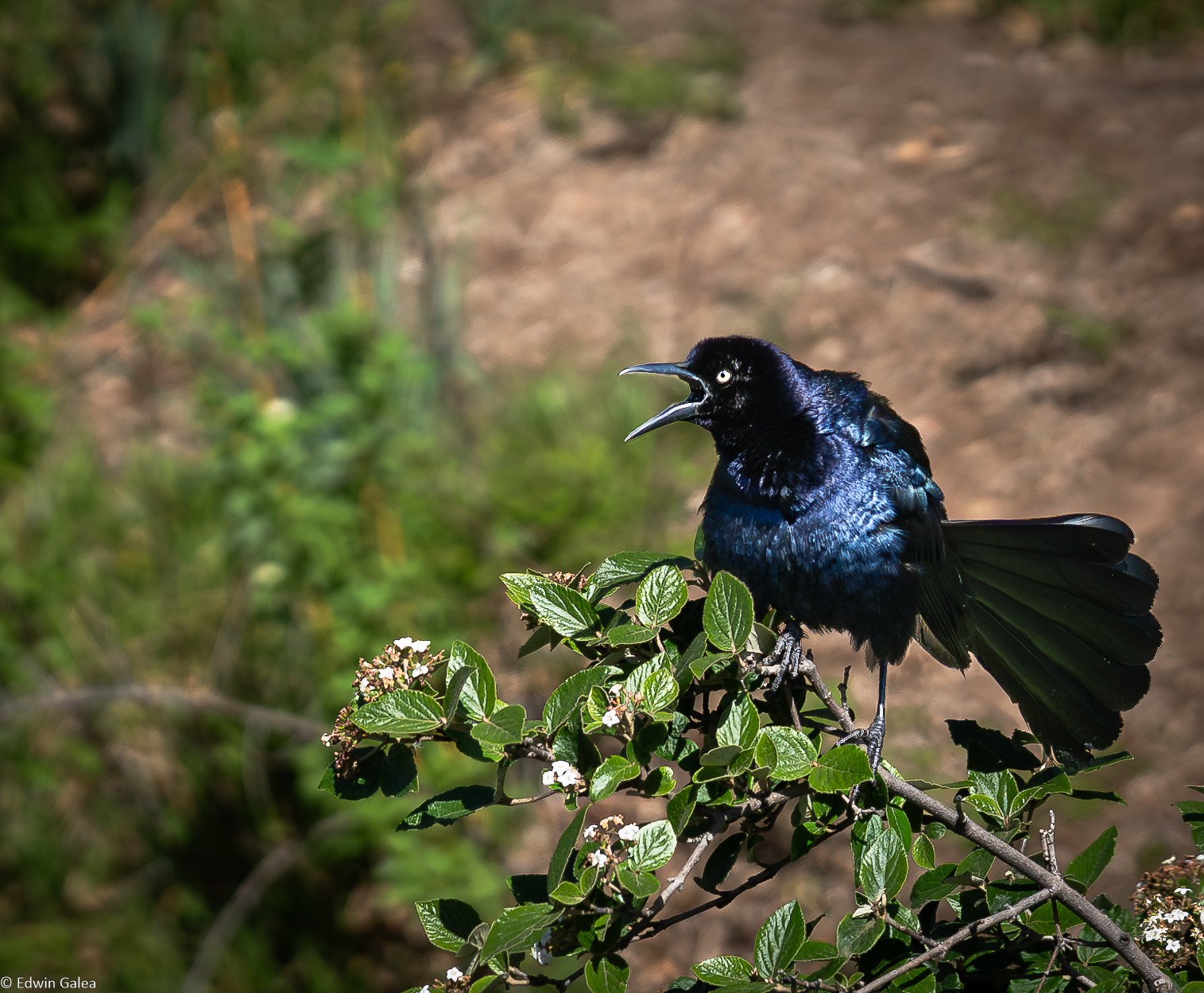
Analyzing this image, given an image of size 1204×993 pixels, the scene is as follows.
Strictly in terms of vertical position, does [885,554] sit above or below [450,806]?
below

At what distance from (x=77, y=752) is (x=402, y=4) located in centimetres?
444

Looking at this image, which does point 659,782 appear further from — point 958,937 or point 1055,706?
point 1055,706

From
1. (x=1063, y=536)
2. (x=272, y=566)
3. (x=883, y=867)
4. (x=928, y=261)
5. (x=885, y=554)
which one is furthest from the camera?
(x=928, y=261)

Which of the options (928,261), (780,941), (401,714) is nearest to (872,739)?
(780,941)

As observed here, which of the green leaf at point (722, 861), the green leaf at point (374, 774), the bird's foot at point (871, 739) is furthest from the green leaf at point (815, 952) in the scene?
the green leaf at point (374, 774)

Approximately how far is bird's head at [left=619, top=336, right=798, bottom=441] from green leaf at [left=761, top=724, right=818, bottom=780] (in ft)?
2.67

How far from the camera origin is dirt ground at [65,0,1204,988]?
359cm

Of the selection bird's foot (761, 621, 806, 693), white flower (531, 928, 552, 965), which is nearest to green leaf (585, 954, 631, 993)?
white flower (531, 928, 552, 965)

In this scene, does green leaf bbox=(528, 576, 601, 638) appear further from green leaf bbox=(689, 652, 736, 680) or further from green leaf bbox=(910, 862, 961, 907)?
green leaf bbox=(910, 862, 961, 907)

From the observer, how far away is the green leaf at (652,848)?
45.1 inches

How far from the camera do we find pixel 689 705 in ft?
4.53

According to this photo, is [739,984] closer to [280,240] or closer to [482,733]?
[482,733]

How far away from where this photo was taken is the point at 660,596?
1.25 meters

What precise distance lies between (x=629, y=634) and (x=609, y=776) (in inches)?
5.7
